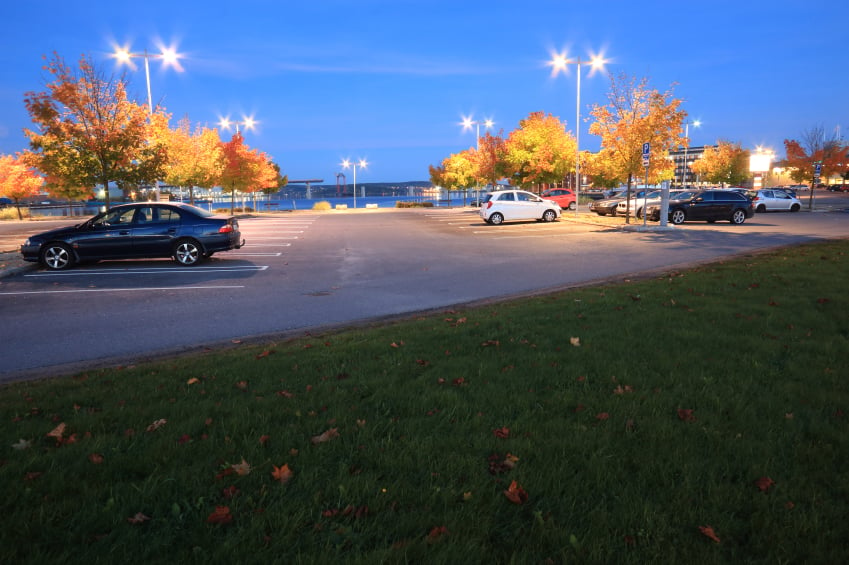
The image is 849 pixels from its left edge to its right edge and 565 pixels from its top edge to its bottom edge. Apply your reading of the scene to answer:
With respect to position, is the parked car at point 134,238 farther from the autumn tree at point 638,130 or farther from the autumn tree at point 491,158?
the autumn tree at point 491,158

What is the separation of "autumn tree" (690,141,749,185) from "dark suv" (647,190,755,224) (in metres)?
49.6

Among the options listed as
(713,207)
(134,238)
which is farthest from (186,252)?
(713,207)

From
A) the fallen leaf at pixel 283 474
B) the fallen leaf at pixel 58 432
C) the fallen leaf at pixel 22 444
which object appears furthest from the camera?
the fallen leaf at pixel 58 432

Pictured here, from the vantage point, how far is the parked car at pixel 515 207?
27.7m

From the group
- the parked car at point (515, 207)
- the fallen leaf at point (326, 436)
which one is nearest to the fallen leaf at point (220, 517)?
the fallen leaf at point (326, 436)

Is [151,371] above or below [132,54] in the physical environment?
below

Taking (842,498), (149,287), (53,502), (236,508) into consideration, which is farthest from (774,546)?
(149,287)

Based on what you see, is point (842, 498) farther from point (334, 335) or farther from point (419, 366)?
point (334, 335)

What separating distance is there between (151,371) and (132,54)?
24389 millimetres

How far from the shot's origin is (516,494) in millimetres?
2801

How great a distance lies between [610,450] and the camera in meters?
3.29

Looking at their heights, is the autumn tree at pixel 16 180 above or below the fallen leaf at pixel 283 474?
above

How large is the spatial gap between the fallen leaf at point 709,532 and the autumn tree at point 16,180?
49240 mm

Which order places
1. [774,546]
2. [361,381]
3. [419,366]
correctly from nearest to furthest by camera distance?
1. [774,546]
2. [361,381]
3. [419,366]
